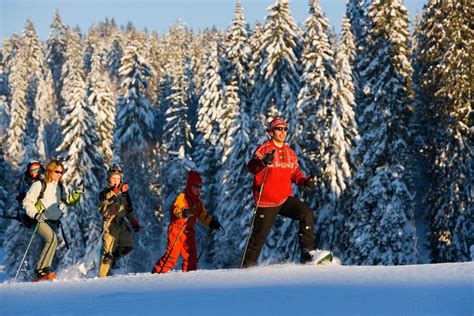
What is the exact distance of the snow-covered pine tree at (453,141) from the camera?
27.9m

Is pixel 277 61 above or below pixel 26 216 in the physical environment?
above

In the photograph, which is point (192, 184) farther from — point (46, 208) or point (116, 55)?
point (116, 55)

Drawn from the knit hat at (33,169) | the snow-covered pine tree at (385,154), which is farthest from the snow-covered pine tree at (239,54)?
the knit hat at (33,169)

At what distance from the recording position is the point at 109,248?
32.6 feet

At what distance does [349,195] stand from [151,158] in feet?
80.7

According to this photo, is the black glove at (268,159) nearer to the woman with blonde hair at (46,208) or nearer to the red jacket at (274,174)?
the red jacket at (274,174)

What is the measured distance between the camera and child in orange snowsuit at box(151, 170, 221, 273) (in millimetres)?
9703

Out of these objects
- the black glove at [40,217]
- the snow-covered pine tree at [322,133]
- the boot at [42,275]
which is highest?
the snow-covered pine tree at [322,133]

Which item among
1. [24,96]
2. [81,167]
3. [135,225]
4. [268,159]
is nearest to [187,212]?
[135,225]

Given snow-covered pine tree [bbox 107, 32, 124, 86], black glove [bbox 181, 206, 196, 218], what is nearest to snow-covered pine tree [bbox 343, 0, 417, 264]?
black glove [bbox 181, 206, 196, 218]

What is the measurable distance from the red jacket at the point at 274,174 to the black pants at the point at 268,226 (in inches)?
5.3

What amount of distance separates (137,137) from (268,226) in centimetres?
3831

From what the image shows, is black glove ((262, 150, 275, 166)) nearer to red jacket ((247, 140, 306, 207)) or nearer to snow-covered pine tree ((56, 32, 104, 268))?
red jacket ((247, 140, 306, 207))

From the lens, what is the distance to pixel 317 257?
8047mm
